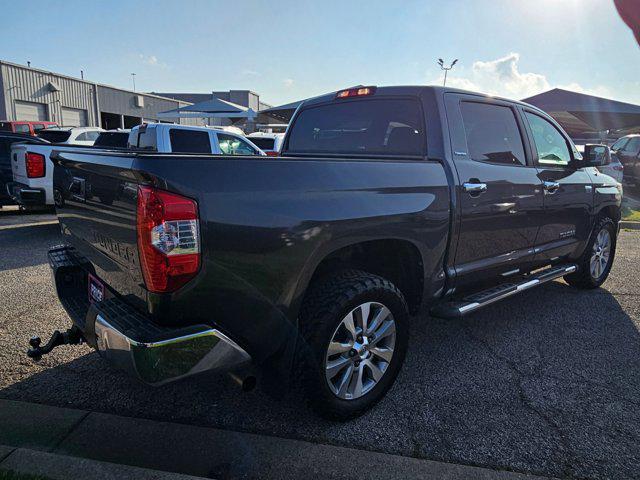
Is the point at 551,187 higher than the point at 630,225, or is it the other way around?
the point at 551,187

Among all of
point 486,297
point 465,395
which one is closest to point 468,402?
point 465,395

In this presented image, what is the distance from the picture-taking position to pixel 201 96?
65.1 metres

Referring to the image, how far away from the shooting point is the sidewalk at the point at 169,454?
2.19 m

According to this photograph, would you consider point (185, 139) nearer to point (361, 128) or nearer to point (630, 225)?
point (361, 128)

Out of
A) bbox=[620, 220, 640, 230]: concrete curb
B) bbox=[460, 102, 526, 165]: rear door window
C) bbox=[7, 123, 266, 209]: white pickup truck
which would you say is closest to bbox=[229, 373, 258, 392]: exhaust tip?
bbox=[460, 102, 526, 165]: rear door window

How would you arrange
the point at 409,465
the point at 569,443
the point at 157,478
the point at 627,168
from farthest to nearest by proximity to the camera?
the point at 627,168 → the point at 569,443 → the point at 409,465 → the point at 157,478

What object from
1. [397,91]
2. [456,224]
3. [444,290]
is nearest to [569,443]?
[444,290]

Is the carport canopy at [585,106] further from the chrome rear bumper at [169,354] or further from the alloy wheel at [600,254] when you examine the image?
the chrome rear bumper at [169,354]

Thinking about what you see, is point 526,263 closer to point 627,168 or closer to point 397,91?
point 397,91

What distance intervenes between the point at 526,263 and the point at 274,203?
269 cm

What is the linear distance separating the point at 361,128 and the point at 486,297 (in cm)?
159

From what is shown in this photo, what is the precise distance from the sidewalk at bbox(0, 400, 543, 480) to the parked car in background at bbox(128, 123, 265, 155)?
6.64 metres

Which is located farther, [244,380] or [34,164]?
[34,164]

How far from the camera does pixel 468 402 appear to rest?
2904 millimetres
